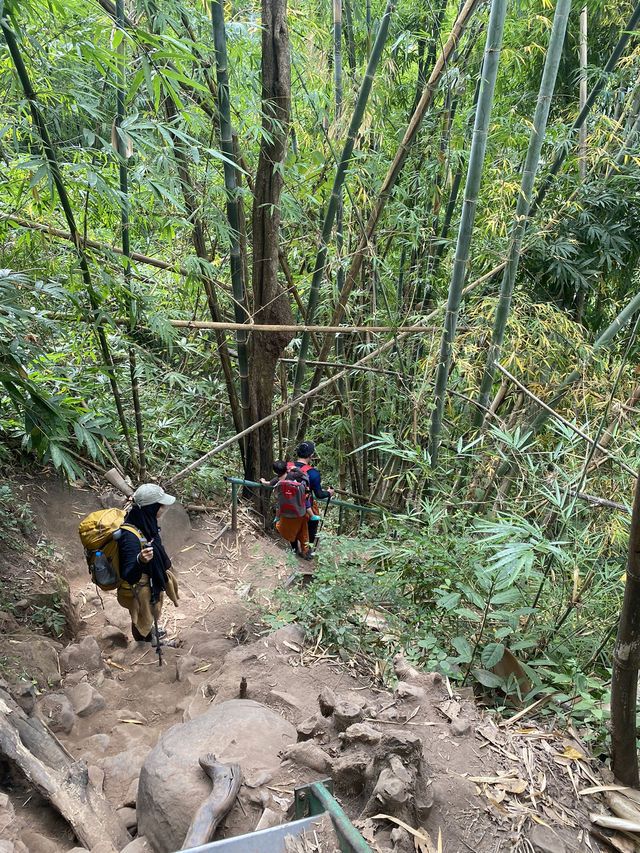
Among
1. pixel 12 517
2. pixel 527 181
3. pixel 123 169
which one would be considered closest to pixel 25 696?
pixel 12 517

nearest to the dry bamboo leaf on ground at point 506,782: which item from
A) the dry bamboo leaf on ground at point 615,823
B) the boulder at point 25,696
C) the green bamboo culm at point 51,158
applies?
the dry bamboo leaf on ground at point 615,823

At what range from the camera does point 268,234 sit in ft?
13.5

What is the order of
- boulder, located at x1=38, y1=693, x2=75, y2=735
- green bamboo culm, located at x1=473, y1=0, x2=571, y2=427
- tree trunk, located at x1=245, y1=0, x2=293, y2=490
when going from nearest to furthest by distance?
boulder, located at x1=38, y1=693, x2=75, y2=735
green bamboo culm, located at x1=473, y1=0, x2=571, y2=427
tree trunk, located at x1=245, y1=0, x2=293, y2=490

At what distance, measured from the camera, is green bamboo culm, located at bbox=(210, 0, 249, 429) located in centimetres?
307

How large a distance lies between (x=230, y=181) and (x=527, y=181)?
166 cm

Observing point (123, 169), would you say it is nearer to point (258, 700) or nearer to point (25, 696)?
point (25, 696)

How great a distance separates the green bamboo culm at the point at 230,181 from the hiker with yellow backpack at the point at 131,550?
1.45m

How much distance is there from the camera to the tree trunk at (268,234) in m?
3.66

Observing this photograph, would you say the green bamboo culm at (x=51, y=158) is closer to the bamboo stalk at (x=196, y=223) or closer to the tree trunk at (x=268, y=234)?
the bamboo stalk at (x=196, y=223)

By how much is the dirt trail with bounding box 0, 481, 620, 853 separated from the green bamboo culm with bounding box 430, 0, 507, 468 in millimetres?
1396

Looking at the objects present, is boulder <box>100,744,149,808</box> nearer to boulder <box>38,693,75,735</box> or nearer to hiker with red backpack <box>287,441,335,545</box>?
boulder <box>38,693,75,735</box>

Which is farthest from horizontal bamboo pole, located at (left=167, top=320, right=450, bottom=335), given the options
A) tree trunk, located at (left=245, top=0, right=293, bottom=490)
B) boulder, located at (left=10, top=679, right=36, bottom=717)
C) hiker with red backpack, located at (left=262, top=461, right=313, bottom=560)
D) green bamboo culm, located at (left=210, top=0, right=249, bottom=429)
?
boulder, located at (left=10, top=679, right=36, bottom=717)

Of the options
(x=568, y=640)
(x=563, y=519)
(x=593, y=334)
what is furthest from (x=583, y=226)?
(x=568, y=640)

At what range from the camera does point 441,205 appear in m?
4.28
